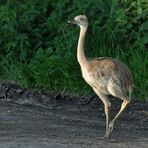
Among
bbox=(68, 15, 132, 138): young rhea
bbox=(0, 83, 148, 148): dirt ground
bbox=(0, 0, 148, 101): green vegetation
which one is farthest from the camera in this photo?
bbox=(0, 0, 148, 101): green vegetation

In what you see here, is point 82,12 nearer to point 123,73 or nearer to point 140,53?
point 140,53

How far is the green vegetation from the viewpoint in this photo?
42.4 ft

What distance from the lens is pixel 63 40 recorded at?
13.9 m

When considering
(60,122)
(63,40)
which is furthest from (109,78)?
(63,40)

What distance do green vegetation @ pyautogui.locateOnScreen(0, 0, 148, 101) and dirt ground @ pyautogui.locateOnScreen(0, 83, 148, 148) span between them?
1.87ft

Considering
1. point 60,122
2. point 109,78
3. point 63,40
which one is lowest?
point 60,122

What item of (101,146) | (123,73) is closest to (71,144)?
(101,146)

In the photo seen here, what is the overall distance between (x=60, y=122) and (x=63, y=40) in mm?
3591

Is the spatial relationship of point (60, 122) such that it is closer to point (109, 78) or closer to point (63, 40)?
point (109, 78)

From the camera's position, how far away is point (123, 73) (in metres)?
9.72

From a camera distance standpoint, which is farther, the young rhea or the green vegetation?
the green vegetation

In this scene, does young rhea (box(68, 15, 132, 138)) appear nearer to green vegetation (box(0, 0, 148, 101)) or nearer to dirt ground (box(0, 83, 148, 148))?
dirt ground (box(0, 83, 148, 148))

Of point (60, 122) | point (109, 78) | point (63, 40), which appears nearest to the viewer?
point (109, 78)

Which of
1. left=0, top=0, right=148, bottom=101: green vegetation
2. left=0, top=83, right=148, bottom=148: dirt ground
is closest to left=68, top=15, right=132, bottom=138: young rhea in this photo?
left=0, top=83, right=148, bottom=148: dirt ground
